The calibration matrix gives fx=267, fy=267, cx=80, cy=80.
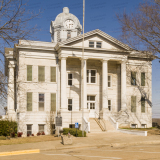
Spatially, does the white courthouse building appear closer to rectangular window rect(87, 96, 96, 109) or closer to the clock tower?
rectangular window rect(87, 96, 96, 109)

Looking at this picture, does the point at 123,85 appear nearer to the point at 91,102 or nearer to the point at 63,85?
the point at 91,102

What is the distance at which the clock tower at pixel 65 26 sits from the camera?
52844 millimetres

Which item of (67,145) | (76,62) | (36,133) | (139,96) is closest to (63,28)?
(76,62)

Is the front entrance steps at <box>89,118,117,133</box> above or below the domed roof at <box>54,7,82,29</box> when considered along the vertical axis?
below

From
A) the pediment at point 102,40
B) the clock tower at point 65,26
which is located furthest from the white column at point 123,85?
the clock tower at point 65,26

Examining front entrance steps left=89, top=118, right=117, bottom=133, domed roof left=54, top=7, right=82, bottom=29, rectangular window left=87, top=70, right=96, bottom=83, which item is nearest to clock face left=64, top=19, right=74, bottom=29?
domed roof left=54, top=7, right=82, bottom=29

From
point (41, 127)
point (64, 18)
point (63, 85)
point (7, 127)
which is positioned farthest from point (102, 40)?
point (64, 18)

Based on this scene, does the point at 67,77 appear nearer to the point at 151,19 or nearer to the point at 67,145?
the point at 151,19

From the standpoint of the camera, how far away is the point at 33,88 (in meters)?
33.9

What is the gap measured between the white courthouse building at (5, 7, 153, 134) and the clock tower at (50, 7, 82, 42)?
1715cm

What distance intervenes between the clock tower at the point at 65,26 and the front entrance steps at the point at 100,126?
2449cm

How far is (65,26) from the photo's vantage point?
2109 inches

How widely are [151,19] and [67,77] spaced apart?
44.8ft

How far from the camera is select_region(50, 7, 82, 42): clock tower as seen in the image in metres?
52.8
